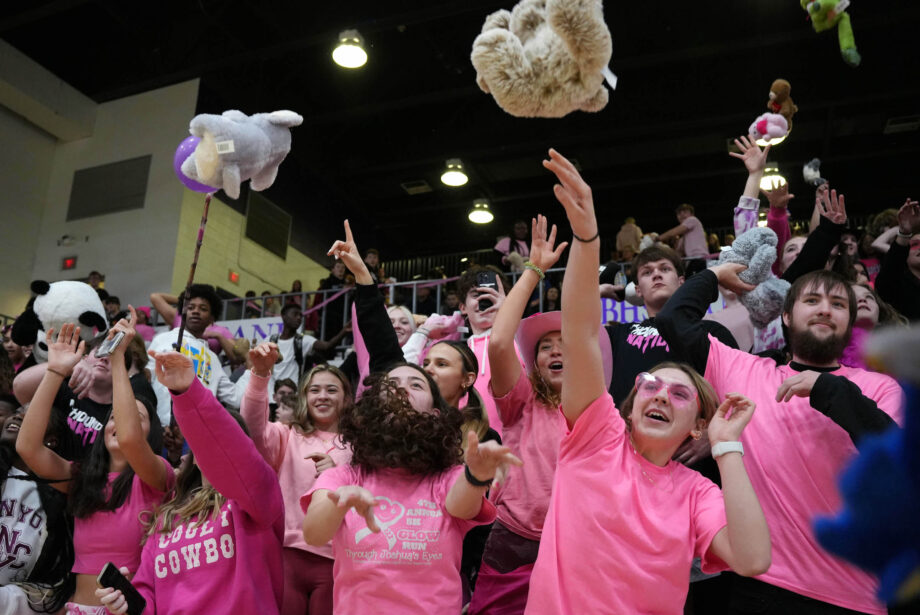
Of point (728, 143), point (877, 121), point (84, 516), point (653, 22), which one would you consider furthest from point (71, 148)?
point (877, 121)

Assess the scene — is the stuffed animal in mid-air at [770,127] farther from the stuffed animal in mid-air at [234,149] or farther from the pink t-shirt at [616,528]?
the pink t-shirt at [616,528]

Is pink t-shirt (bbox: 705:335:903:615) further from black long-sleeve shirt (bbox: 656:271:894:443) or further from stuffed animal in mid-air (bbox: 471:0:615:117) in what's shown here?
stuffed animal in mid-air (bbox: 471:0:615:117)

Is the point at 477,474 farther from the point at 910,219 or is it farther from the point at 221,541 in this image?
the point at 910,219

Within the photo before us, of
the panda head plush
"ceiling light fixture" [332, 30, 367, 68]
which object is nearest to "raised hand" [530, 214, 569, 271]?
the panda head plush

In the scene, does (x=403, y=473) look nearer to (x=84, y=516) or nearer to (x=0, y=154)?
(x=84, y=516)

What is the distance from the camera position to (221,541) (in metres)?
2.54

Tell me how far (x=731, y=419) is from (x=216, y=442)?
1.41m

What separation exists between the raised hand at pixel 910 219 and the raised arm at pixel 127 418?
3.26 m

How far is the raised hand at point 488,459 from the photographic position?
1.84m

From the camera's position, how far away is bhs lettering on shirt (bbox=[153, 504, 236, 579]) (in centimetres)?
251

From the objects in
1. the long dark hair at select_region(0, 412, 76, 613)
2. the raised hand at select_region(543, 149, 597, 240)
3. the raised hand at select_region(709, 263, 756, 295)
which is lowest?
the long dark hair at select_region(0, 412, 76, 613)

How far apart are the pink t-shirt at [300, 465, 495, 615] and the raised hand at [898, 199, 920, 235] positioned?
2.67 meters

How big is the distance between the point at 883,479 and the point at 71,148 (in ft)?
38.6

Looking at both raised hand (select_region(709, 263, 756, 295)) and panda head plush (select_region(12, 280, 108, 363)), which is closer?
raised hand (select_region(709, 263, 756, 295))
